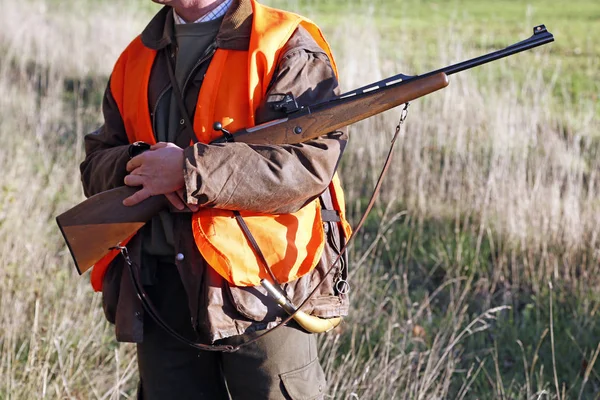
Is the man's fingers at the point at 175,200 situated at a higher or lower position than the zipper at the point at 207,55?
lower

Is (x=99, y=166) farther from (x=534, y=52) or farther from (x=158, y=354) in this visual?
(x=534, y=52)

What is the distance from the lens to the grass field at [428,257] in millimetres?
3777

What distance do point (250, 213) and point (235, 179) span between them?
182 millimetres

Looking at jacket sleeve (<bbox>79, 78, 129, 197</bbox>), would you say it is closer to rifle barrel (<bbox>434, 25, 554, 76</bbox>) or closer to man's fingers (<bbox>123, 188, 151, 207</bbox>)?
man's fingers (<bbox>123, 188, 151, 207</bbox>)

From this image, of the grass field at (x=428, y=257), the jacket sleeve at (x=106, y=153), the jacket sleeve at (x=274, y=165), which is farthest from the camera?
the grass field at (x=428, y=257)

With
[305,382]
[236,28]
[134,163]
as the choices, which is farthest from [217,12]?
[305,382]

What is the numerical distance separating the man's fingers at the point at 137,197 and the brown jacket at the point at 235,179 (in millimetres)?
123

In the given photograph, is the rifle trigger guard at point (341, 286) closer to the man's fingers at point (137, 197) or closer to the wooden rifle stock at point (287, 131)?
the wooden rifle stock at point (287, 131)

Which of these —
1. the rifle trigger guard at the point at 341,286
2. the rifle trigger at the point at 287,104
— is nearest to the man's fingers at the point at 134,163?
the rifle trigger at the point at 287,104

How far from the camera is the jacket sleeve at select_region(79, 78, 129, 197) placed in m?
2.64

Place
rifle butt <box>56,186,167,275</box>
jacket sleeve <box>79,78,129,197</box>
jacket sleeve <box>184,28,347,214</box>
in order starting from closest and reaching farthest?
jacket sleeve <box>184,28,347,214</box>, rifle butt <box>56,186,167,275</box>, jacket sleeve <box>79,78,129,197</box>

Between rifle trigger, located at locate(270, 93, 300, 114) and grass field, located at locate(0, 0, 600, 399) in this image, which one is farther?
grass field, located at locate(0, 0, 600, 399)

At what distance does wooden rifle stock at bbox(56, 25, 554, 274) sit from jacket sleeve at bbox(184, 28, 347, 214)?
2.0 inches

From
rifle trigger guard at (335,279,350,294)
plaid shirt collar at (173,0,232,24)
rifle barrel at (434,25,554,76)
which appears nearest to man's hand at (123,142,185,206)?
plaid shirt collar at (173,0,232,24)
